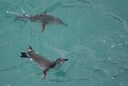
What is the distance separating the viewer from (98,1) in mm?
9922

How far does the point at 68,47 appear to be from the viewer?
362 inches

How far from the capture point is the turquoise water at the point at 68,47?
9.13 metres

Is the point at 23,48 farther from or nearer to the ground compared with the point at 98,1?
nearer to the ground

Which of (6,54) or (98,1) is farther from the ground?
(98,1)

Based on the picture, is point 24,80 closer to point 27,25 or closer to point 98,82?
point 27,25

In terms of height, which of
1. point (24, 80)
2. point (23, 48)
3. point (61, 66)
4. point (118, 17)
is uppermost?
point (118, 17)

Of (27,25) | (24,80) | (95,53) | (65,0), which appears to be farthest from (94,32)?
(24,80)

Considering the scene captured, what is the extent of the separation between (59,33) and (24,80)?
2.06 metres

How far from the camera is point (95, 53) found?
9.27m

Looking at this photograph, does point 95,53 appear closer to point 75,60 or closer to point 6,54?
point 75,60

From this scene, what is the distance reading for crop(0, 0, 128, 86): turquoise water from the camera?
30.0 ft

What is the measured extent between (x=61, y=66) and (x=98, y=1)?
111 inches

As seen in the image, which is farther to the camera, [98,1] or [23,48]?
[98,1]

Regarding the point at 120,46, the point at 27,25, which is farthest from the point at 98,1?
the point at 27,25
